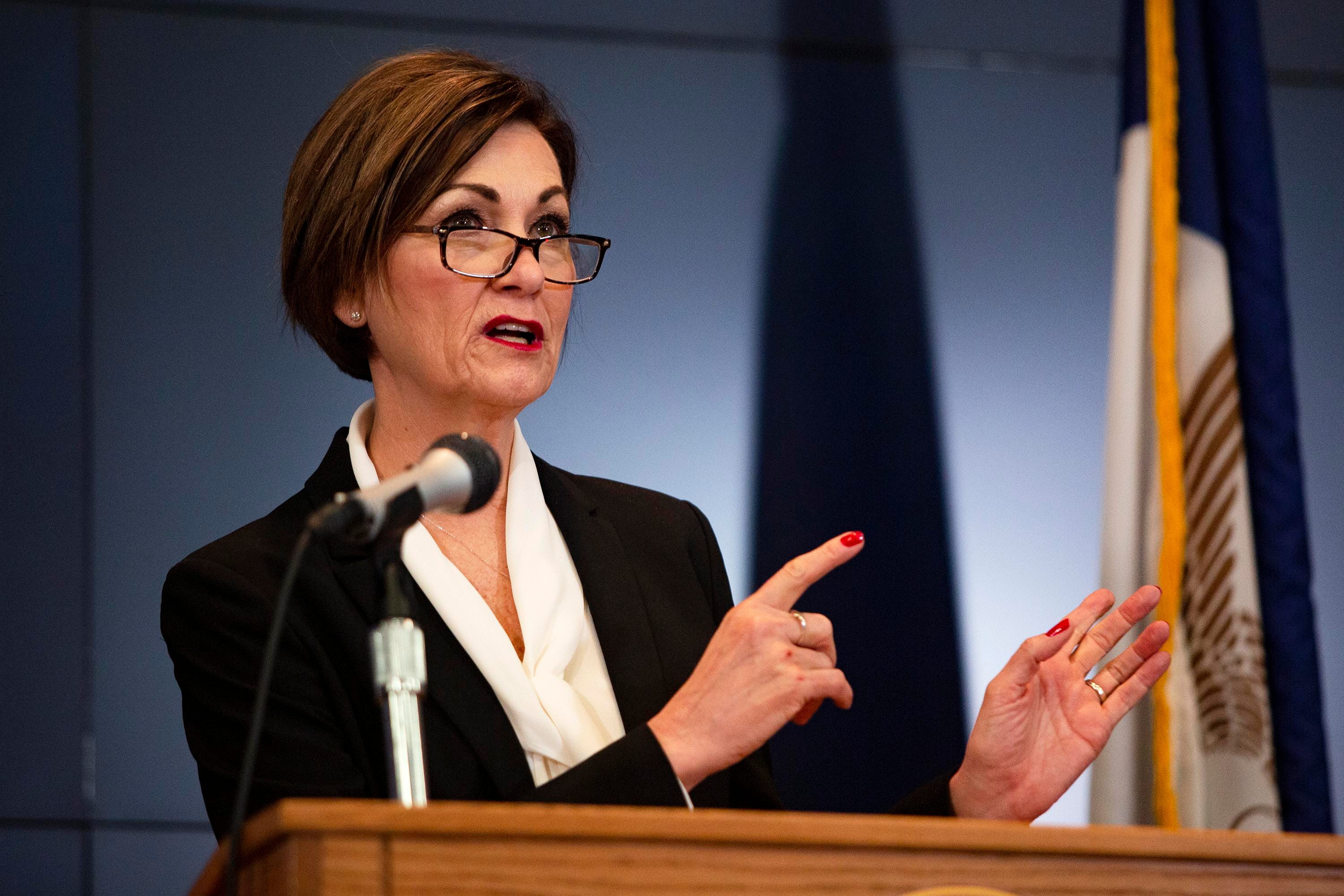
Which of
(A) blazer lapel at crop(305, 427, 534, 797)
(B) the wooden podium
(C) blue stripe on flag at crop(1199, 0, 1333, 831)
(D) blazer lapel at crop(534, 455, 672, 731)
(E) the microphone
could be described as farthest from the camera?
(C) blue stripe on flag at crop(1199, 0, 1333, 831)

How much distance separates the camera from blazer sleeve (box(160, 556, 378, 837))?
146 cm

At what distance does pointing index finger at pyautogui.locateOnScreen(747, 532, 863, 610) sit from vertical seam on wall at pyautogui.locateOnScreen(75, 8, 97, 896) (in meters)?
1.67

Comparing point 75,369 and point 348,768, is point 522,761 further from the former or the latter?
point 75,369

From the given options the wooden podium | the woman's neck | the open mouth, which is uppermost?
the open mouth

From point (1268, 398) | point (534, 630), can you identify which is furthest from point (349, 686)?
point (1268, 398)

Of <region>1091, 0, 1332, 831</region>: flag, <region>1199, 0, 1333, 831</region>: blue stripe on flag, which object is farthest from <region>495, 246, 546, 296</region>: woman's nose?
<region>1199, 0, 1333, 831</region>: blue stripe on flag

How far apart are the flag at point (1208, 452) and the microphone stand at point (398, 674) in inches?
65.6

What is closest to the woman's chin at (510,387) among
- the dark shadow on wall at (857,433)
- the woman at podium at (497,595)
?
the woman at podium at (497,595)

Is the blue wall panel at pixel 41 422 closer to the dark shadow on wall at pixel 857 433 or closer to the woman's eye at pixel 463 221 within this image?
the woman's eye at pixel 463 221

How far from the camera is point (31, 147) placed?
2658 mm

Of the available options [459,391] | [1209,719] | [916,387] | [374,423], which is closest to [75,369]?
[374,423]

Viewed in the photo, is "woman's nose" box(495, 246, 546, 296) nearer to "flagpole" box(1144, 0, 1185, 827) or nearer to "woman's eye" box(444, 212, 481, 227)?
"woman's eye" box(444, 212, 481, 227)

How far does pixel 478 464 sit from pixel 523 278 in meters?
0.70

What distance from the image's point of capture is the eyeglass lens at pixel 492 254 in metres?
1.78
